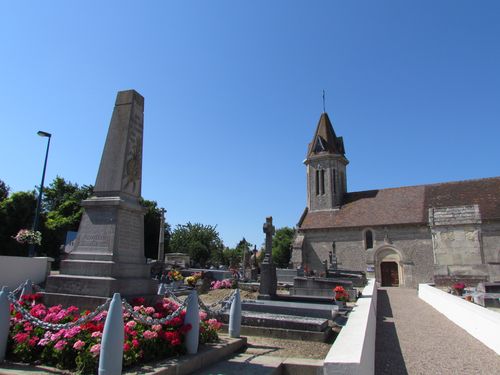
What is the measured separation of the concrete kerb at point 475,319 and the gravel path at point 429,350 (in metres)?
0.16

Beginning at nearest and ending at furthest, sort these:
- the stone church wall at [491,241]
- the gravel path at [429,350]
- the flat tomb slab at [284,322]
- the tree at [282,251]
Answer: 1. the gravel path at [429,350]
2. the flat tomb slab at [284,322]
3. the stone church wall at [491,241]
4. the tree at [282,251]

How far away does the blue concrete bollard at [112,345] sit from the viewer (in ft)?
10.9

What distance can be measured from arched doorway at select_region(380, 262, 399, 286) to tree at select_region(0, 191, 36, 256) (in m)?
30.6

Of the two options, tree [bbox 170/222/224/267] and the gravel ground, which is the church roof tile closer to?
tree [bbox 170/222/224/267]

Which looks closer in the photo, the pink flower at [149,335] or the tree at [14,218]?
the pink flower at [149,335]

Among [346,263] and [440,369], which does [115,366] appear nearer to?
[440,369]

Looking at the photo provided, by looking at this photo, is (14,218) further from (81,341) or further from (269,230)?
(81,341)

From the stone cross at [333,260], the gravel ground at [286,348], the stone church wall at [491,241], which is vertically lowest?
the gravel ground at [286,348]

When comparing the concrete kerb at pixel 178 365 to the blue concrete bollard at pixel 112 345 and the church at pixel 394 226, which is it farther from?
the church at pixel 394 226

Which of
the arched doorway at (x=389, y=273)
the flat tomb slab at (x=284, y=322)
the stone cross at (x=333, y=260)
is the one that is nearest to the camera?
the flat tomb slab at (x=284, y=322)

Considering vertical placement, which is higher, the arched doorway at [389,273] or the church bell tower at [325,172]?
the church bell tower at [325,172]

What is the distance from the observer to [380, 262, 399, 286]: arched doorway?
3123 centimetres

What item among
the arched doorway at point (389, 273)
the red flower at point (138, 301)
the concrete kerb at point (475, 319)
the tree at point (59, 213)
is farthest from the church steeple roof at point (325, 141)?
the red flower at point (138, 301)

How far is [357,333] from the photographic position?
16.2 ft
